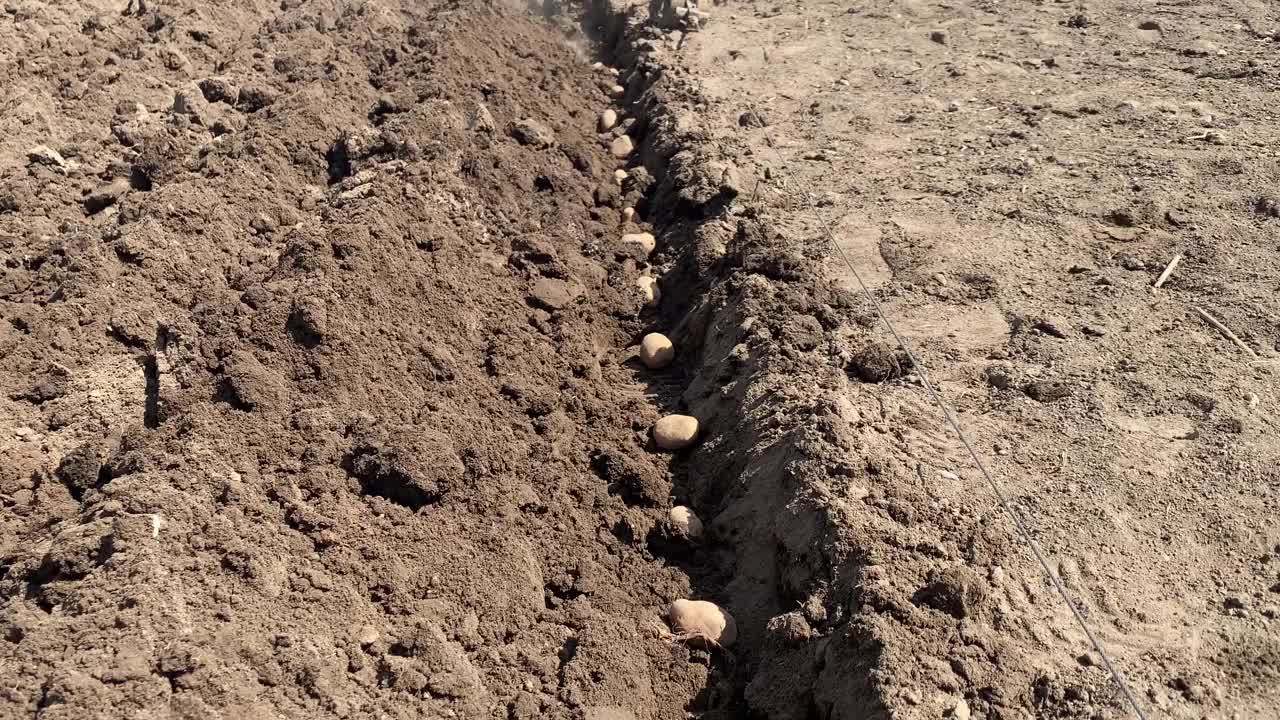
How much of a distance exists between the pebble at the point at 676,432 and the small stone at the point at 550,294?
127 centimetres

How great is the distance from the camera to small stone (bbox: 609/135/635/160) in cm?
810

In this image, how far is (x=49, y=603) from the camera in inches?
129

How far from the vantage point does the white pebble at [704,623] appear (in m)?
4.03

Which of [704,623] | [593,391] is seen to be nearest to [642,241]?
[593,391]

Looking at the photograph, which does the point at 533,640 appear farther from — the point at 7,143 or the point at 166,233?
the point at 7,143

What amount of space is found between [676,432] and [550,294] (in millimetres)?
1473

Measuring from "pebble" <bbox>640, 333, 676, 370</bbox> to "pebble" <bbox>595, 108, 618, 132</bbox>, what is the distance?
3510 millimetres

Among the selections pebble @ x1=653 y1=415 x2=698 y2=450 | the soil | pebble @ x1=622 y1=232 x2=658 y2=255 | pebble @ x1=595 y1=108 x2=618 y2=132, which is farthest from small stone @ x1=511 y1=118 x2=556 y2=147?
pebble @ x1=653 y1=415 x2=698 y2=450

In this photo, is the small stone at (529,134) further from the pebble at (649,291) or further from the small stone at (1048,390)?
the small stone at (1048,390)

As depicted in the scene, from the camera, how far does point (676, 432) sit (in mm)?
5051

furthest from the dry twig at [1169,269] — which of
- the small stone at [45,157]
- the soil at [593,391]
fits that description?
the small stone at [45,157]

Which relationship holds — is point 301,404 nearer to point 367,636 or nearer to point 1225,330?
point 367,636

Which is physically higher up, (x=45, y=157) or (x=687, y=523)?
(x=687, y=523)

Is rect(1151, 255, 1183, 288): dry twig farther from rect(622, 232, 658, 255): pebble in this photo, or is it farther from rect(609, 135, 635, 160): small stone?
rect(609, 135, 635, 160): small stone
